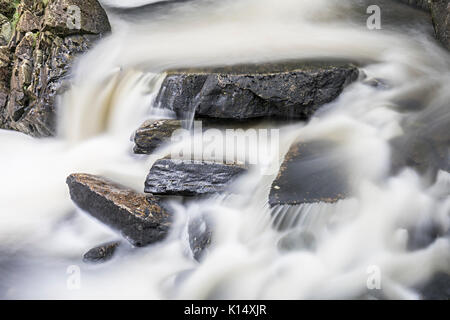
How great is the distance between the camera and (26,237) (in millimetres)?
4965

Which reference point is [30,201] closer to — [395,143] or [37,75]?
[37,75]

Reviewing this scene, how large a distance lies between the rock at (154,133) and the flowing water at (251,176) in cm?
17

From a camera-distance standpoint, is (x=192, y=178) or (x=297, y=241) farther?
(x=192, y=178)

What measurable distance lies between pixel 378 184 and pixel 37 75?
5.92 metres

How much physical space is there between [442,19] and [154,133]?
17.1ft

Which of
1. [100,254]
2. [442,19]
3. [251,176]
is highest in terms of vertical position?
[442,19]

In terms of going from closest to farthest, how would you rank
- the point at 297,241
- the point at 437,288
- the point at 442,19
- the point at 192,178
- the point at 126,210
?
the point at 437,288 → the point at 297,241 → the point at 126,210 → the point at 192,178 → the point at 442,19

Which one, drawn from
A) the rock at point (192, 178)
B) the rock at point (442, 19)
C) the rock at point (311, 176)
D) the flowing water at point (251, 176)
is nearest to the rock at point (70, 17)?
the flowing water at point (251, 176)

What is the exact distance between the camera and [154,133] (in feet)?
18.7

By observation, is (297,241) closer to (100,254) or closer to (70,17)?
(100,254)

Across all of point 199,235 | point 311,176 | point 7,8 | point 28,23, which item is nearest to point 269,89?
point 311,176

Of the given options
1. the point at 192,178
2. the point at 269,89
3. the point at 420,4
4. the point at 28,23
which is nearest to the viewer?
the point at 192,178

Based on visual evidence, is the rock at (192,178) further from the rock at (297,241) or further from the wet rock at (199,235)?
the rock at (297,241)
